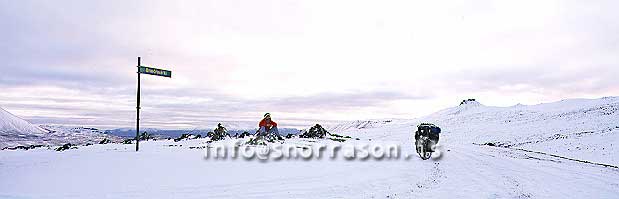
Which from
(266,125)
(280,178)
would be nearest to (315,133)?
(266,125)

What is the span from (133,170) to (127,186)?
2562 mm

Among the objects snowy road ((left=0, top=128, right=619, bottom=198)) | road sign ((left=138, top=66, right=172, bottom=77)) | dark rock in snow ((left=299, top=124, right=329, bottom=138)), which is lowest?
snowy road ((left=0, top=128, right=619, bottom=198))

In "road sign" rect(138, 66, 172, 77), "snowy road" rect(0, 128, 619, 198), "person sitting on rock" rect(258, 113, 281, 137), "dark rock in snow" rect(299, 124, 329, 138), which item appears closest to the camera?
"snowy road" rect(0, 128, 619, 198)

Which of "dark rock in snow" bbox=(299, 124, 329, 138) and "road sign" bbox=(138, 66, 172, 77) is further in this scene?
"dark rock in snow" bbox=(299, 124, 329, 138)

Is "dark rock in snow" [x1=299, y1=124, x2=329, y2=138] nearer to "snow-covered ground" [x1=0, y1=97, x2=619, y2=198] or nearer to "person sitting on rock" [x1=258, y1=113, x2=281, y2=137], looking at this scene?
"person sitting on rock" [x1=258, y1=113, x2=281, y2=137]

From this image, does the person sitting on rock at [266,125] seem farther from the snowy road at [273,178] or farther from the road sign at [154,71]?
the road sign at [154,71]

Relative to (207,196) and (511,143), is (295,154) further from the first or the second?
(511,143)

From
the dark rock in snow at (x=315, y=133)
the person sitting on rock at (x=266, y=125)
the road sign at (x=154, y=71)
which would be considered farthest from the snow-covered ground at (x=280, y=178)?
the dark rock in snow at (x=315, y=133)

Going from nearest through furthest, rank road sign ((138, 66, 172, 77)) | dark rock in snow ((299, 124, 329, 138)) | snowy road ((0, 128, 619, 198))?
snowy road ((0, 128, 619, 198)), road sign ((138, 66, 172, 77)), dark rock in snow ((299, 124, 329, 138))

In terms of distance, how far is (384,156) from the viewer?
20594mm

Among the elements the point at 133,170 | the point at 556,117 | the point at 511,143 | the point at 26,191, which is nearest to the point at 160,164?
the point at 133,170

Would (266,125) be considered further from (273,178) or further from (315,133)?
(315,133)

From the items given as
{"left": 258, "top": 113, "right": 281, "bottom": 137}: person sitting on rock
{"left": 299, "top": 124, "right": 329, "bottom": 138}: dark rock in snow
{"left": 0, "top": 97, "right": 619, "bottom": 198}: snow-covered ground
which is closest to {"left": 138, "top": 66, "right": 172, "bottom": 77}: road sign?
{"left": 0, "top": 97, "right": 619, "bottom": 198}: snow-covered ground

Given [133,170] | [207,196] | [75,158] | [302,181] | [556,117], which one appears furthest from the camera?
[556,117]
